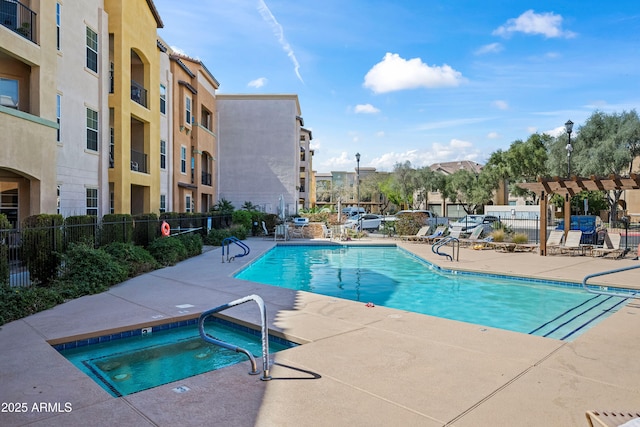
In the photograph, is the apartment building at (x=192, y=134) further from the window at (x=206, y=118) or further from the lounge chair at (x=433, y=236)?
the lounge chair at (x=433, y=236)

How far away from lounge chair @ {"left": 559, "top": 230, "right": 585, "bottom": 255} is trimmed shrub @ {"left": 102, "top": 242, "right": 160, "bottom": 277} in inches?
626

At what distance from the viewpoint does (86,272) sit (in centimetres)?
1030

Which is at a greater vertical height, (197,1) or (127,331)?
(197,1)

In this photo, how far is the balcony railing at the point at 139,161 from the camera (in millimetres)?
19656

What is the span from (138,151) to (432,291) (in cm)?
1514

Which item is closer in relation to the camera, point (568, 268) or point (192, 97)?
point (568, 268)

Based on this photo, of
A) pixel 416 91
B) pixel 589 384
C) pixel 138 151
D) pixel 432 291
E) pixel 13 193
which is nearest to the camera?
pixel 589 384

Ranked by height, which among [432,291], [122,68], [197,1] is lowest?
[432,291]

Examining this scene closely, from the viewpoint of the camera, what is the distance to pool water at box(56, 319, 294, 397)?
230 inches

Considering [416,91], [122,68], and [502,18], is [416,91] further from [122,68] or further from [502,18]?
[122,68]

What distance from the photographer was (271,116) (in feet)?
125

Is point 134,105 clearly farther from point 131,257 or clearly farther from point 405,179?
point 405,179

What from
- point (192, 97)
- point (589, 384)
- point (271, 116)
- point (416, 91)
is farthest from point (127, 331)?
point (271, 116)

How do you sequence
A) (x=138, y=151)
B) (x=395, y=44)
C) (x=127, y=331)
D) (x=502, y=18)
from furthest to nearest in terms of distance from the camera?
(x=395, y=44), (x=138, y=151), (x=502, y=18), (x=127, y=331)
